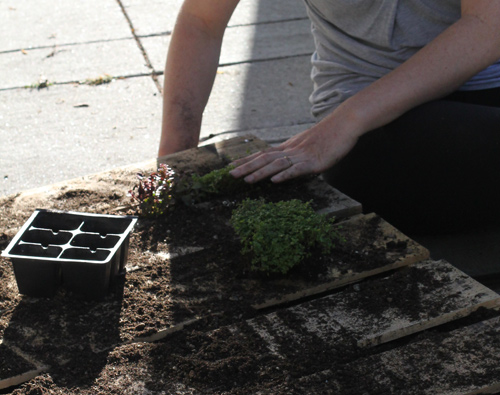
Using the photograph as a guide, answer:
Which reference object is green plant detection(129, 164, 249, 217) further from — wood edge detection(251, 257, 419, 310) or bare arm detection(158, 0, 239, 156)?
wood edge detection(251, 257, 419, 310)

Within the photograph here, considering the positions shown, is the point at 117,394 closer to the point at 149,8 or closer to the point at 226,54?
the point at 226,54

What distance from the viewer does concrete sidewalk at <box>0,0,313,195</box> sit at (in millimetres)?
3781

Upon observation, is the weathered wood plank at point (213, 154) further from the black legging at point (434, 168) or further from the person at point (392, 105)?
the black legging at point (434, 168)

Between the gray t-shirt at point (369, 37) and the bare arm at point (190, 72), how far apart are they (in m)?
0.43

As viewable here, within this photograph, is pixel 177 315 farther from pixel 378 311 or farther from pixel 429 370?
pixel 429 370

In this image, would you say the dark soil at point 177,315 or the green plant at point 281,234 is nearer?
the dark soil at point 177,315

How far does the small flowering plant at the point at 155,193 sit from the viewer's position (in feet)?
7.85

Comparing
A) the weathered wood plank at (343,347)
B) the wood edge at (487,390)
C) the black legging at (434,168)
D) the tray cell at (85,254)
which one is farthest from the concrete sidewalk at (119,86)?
the tray cell at (85,254)

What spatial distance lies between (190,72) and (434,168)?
1080 mm

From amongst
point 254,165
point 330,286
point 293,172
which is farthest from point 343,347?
point 254,165

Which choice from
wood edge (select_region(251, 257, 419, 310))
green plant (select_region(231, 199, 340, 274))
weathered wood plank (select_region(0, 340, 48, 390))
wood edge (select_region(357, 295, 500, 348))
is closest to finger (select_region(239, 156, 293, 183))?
green plant (select_region(231, 199, 340, 274))

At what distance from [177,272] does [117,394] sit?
52 centimetres

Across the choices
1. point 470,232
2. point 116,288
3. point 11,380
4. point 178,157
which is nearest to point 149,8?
point 178,157

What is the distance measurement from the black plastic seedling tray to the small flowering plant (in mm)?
282
